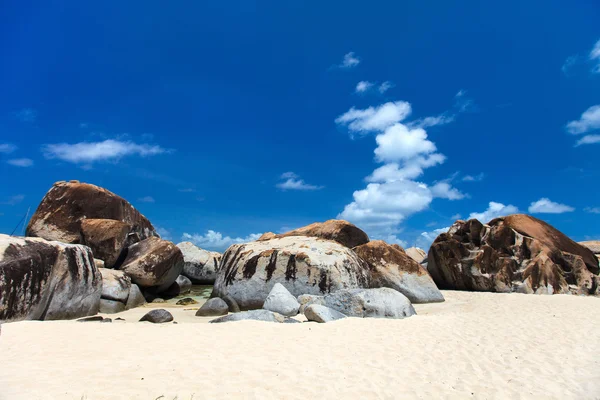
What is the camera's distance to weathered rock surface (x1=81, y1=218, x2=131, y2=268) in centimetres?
1505

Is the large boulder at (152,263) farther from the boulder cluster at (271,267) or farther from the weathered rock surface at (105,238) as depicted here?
the weathered rock surface at (105,238)

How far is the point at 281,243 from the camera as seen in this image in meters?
14.7

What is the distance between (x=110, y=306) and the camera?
41.6 ft

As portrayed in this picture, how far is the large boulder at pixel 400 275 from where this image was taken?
49.0ft

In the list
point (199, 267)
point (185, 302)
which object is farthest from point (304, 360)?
point (199, 267)

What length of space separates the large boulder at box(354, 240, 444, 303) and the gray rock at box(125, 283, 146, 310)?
9023mm

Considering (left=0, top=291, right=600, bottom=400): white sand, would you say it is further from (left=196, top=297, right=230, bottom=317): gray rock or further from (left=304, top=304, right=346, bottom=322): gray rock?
(left=196, top=297, right=230, bottom=317): gray rock

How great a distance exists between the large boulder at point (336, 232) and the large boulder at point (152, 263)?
5057 mm

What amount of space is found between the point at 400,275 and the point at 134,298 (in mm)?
10322

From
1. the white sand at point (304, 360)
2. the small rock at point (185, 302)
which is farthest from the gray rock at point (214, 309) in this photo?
the small rock at point (185, 302)

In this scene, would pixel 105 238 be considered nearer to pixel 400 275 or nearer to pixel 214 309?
pixel 214 309

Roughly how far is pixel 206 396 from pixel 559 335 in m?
8.18

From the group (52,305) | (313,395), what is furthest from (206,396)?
(52,305)

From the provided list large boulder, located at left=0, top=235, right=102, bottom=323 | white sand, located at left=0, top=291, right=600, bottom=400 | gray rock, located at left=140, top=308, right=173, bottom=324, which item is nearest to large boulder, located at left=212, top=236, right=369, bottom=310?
gray rock, located at left=140, top=308, right=173, bottom=324
